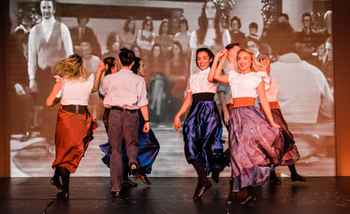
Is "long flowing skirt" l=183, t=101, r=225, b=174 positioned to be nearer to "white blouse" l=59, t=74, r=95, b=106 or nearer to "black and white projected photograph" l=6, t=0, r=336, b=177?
"white blouse" l=59, t=74, r=95, b=106

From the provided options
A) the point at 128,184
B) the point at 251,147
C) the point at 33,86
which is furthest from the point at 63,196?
the point at 33,86

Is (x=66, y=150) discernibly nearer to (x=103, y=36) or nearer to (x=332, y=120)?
(x=103, y=36)

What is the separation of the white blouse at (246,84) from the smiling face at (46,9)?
121 inches

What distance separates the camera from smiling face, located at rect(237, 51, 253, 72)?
3.87 metres

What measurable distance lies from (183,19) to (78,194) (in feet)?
8.67

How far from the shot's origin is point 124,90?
170 inches

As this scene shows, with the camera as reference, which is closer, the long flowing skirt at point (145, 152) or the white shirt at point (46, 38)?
the long flowing skirt at point (145, 152)

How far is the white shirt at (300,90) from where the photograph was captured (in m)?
6.12

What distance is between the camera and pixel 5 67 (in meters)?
5.97

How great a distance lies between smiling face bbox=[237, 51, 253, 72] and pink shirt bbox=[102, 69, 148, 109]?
96 cm

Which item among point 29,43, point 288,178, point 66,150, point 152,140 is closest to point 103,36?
point 29,43

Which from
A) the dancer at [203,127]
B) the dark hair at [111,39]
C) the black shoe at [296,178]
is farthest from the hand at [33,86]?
the black shoe at [296,178]

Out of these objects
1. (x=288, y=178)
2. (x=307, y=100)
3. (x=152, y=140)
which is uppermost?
(x=307, y=100)

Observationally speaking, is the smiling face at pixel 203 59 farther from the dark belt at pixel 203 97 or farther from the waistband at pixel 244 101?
the waistband at pixel 244 101
